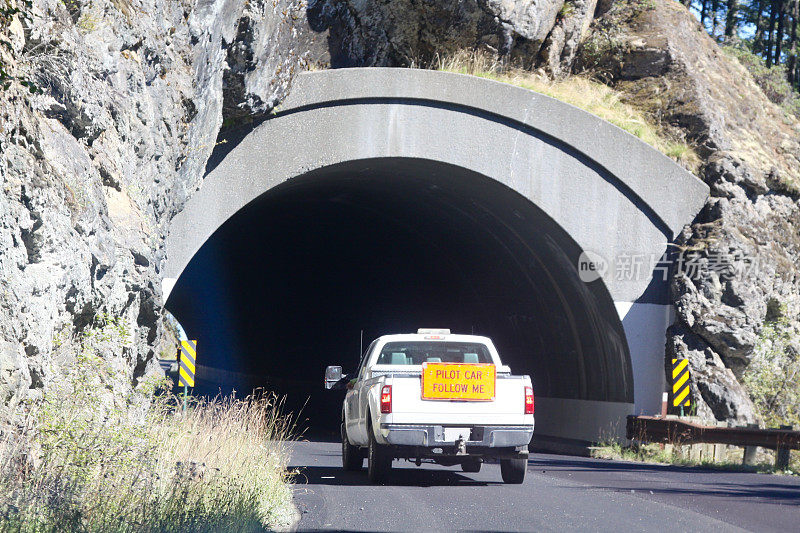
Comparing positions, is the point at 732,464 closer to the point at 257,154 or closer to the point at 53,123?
the point at 257,154

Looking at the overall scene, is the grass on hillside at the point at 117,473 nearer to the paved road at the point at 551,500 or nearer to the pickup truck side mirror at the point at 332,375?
the paved road at the point at 551,500

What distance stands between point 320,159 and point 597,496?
995 centimetres

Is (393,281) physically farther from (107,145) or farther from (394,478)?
(107,145)

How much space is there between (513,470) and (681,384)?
8.94 m

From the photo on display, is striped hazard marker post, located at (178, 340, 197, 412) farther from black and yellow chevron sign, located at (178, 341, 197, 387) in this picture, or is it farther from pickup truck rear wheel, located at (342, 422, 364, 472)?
pickup truck rear wheel, located at (342, 422, 364, 472)

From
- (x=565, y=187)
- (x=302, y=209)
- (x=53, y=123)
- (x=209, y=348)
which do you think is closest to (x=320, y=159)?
(x=565, y=187)

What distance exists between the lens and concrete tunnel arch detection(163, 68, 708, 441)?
63.0ft

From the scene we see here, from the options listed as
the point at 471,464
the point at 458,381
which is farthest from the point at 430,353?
the point at 458,381

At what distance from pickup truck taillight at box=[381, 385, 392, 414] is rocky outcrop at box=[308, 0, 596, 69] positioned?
1143 cm

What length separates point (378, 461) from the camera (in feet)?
40.9

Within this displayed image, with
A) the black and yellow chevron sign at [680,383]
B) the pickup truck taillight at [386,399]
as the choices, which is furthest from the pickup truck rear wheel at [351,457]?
the black and yellow chevron sign at [680,383]

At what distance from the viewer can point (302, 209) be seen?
2638 cm

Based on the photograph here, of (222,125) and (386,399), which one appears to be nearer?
(386,399)

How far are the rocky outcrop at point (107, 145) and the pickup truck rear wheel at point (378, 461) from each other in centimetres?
314
